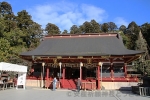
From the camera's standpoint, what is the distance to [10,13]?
5112 cm

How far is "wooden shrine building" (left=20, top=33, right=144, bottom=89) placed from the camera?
665 inches

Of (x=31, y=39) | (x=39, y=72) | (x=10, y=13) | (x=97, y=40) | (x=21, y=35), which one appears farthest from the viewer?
(x=10, y=13)

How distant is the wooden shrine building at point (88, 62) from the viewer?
16.9 meters

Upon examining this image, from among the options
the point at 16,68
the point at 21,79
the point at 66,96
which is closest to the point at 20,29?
the point at 21,79

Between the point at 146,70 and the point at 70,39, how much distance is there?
15.6 metres

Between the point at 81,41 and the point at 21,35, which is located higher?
the point at 21,35

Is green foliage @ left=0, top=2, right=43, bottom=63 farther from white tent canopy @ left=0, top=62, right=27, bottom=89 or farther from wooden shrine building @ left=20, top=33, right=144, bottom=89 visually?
white tent canopy @ left=0, top=62, right=27, bottom=89

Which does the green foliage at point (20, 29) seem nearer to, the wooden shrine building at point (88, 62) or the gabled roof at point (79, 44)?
the gabled roof at point (79, 44)

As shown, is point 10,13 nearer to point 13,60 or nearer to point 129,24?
point 13,60

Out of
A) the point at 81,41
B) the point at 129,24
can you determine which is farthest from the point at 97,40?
the point at 129,24

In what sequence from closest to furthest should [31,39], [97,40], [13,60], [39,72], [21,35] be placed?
1. [39,72]
2. [97,40]
3. [13,60]
4. [21,35]
5. [31,39]

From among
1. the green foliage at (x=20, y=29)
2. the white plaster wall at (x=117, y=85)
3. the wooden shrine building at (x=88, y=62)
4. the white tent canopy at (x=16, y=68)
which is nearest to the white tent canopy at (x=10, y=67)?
the white tent canopy at (x=16, y=68)

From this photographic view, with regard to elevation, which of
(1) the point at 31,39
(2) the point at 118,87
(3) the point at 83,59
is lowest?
(2) the point at 118,87

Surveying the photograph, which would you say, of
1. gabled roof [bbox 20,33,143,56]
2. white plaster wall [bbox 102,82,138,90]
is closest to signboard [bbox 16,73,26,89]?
gabled roof [bbox 20,33,143,56]
